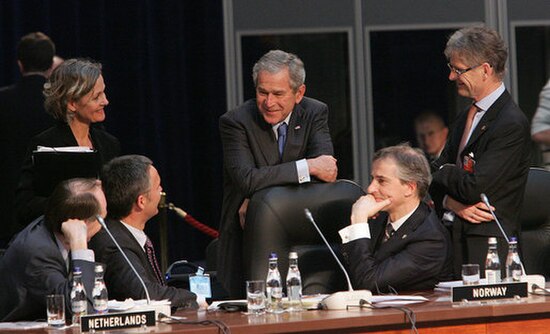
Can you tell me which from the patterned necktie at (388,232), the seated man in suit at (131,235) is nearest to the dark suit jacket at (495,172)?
the patterned necktie at (388,232)

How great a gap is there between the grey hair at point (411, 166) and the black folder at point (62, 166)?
Result: 47.5 inches

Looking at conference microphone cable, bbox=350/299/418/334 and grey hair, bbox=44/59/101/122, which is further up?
grey hair, bbox=44/59/101/122

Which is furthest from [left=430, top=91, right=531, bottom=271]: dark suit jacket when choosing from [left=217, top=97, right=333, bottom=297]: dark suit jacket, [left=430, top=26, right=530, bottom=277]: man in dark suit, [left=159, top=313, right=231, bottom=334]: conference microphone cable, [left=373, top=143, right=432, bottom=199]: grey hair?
[left=159, top=313, right=231, bottom=334]: conference microphone cable

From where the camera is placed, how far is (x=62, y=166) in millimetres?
5605

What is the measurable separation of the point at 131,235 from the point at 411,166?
45.5 inches

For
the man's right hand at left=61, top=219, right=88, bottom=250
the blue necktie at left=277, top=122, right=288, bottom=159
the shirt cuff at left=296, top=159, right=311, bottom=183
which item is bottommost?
the man's right hand at left=61, top=219, right=88, bottom=250

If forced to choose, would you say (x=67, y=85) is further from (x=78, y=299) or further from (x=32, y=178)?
(x=78, y=299)

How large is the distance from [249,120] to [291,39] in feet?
10.6

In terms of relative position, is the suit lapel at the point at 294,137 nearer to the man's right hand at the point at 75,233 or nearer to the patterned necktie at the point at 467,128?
the patterned necktie at the point at 467,128

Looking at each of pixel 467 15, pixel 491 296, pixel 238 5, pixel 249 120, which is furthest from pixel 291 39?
pixel 491 296

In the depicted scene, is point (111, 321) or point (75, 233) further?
point (75, 233)

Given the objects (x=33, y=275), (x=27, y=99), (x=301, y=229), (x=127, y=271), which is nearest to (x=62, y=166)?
(x=127, y=271)

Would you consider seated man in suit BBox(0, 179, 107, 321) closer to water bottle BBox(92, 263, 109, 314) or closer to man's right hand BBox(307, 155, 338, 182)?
water bottle BBox(92, 263, 109, 314)

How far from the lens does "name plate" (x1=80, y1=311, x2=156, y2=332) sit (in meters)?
4.31
